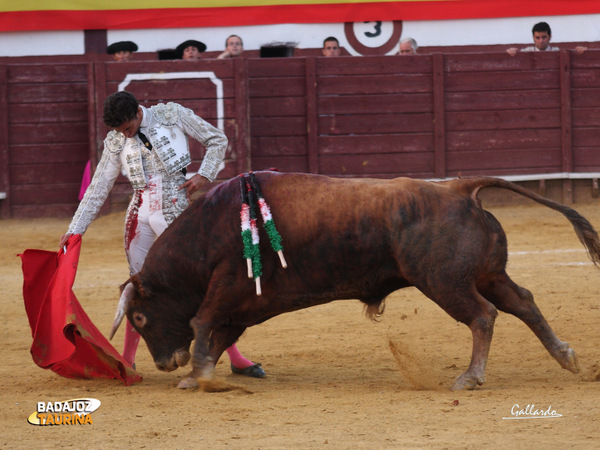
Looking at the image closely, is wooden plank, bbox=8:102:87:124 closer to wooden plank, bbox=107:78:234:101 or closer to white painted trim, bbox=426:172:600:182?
wooden plank, bbox=107:78:234:101

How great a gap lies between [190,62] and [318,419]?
6.54m

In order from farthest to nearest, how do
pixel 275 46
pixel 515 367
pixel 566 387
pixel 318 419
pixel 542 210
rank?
pixel 275 46 → pixel 542 210 → pixel 515 367 → pixel 566 387 → pixel 318 419

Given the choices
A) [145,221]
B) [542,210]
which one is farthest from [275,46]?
[145,221]

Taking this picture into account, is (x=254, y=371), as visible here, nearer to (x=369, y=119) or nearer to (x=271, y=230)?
(x=271, y=230)

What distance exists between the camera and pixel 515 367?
4266mm

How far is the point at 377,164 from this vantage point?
9.70 meters

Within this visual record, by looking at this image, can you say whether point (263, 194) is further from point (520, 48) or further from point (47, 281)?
point (520, 48)

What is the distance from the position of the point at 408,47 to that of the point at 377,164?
3.79 feet

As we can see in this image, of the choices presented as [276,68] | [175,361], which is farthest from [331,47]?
[175,361]

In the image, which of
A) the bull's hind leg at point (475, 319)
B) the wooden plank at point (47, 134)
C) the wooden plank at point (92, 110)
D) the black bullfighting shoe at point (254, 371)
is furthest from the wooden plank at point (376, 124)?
the bull's hind leg at point (475, 319)

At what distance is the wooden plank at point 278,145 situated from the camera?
381 inches

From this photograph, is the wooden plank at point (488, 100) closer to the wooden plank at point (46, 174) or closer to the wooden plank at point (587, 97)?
the wooden plank at point (587, 97)

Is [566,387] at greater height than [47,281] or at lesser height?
lesser

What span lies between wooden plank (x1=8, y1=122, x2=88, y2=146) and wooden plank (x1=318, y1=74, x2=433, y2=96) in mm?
2280
